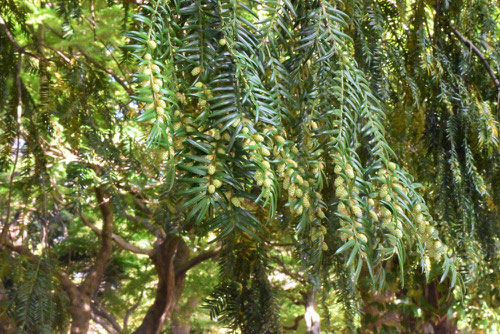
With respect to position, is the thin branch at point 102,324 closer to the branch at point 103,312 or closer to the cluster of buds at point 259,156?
the branch at point 103,312

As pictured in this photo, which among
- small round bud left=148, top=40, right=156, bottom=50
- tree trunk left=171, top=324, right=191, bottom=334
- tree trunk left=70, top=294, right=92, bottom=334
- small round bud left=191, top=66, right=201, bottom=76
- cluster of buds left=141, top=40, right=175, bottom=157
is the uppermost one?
tree trunk left=171, top=324, right=191, bottom=334

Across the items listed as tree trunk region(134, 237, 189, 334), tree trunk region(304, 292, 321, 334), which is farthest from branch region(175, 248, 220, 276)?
tree trunk region(304, 292, 321, 334)

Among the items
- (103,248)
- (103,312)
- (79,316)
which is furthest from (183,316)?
(103,248)

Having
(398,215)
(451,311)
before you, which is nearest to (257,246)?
(398,215)

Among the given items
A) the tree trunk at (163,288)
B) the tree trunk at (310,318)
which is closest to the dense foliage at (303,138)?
the tree trunk at (163,288)

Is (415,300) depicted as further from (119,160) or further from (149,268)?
(149,268)

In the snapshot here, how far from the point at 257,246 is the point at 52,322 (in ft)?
3.80

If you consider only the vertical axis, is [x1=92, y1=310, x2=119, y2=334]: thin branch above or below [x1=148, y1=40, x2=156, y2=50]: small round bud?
above

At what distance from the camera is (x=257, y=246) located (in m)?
2.09

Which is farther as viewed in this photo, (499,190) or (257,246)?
(257,246)

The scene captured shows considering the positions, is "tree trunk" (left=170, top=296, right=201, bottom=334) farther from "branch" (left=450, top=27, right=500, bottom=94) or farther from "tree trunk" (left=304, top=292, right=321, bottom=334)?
"branch" (left=450, top=27, right=500, bottom=94)

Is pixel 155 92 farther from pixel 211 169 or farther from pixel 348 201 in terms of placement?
pixel 348 201

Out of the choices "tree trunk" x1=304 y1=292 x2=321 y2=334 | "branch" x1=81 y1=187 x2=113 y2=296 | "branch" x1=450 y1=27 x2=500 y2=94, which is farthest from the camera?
"tree trunk" x1=304 y1=292 x2=321 y2=334

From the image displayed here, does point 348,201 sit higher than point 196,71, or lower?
lower
